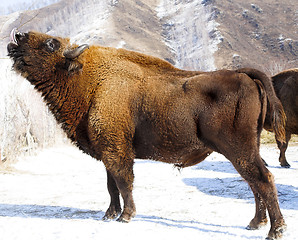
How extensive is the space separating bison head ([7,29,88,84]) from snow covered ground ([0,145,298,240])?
2263 mm

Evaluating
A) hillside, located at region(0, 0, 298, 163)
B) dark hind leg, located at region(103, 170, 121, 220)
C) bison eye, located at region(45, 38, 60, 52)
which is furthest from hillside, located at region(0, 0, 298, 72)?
dark hind leg, located at region(103, 170, 121, 220)

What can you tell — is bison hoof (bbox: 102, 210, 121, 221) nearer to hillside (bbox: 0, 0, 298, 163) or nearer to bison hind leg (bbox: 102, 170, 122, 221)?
bison hind leg (bbox: 102, 170, 122, 221)

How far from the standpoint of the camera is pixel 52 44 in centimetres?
518

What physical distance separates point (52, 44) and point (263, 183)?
3.74 m

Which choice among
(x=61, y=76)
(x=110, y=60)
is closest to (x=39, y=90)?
(x=61, y=76)

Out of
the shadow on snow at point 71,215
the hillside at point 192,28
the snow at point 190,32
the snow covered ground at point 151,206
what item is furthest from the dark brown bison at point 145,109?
the hillside at point 192,28

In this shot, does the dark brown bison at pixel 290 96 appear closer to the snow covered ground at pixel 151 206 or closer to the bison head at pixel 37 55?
the snow covered ground at pixel 151 206

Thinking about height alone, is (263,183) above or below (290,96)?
above

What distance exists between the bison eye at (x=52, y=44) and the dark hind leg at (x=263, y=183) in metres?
3.19

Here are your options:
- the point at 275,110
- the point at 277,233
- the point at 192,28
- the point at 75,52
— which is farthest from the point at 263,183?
the point at 192,28

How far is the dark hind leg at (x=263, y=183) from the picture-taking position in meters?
4.14

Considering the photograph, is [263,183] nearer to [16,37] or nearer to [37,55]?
[37,55]

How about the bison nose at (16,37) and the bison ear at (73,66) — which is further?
the bison nose at (16,37)

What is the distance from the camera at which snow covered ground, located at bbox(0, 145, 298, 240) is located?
4.27 meters
